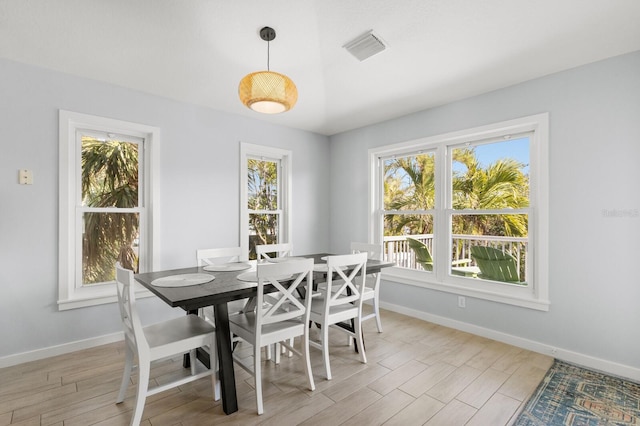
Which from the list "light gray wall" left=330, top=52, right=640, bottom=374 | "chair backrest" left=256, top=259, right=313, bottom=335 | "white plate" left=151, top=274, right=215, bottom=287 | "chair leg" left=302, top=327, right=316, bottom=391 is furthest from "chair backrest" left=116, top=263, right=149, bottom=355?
"light gray wall" left=330, top=52, right=640, bottom=374

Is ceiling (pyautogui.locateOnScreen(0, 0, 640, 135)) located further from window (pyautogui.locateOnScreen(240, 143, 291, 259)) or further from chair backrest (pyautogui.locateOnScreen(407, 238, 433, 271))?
chair backrest (pyautogui.locateOnScreen(407, 238, 433, 271))

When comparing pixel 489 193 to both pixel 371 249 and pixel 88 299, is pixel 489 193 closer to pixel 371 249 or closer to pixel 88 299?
pixel 371 249

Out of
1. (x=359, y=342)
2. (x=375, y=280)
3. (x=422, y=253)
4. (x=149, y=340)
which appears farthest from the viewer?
(x=422, y=253)

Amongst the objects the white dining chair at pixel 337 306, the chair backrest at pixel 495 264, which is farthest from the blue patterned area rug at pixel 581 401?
the white dining chair at pixel 337 306

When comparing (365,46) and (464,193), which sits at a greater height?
(365,46)

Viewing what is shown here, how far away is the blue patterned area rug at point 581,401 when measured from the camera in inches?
76.7

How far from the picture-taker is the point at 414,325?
11.7 ft

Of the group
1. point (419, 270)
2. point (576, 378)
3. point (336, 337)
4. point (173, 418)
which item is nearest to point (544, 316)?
point (576, 378)

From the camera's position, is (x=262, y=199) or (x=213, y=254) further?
(x=262, y=199)

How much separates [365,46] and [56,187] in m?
2.97

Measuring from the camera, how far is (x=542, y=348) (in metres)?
2.85

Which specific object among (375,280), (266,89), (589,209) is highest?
(266,89)

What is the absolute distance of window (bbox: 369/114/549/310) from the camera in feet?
9.87

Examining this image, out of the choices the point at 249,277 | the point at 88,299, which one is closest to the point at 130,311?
the point at 249,277
